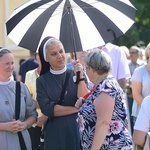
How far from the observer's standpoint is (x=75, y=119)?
5.74 meters

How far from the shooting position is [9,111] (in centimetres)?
553

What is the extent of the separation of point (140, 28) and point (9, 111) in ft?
83.3

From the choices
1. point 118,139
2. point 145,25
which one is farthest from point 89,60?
point 145,25

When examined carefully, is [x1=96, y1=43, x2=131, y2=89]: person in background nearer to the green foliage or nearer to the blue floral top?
the blue floral top

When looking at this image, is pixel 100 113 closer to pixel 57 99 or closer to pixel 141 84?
pixel 57 99

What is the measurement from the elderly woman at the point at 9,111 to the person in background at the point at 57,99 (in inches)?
8.1

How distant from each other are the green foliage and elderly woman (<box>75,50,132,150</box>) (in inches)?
881

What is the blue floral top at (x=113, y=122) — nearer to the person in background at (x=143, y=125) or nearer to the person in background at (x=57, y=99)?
the person in background at (x=143, y=125)

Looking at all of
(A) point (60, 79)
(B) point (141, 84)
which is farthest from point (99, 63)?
(B) point (141, 84)

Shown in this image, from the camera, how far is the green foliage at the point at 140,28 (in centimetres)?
2794

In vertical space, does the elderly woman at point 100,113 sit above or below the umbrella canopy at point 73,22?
below

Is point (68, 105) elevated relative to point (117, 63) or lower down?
lower down

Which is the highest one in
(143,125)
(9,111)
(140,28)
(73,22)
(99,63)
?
(140,28)

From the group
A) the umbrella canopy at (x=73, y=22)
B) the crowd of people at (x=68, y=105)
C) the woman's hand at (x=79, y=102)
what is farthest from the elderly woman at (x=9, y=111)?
the woman's hand at (x=79, y=102)
